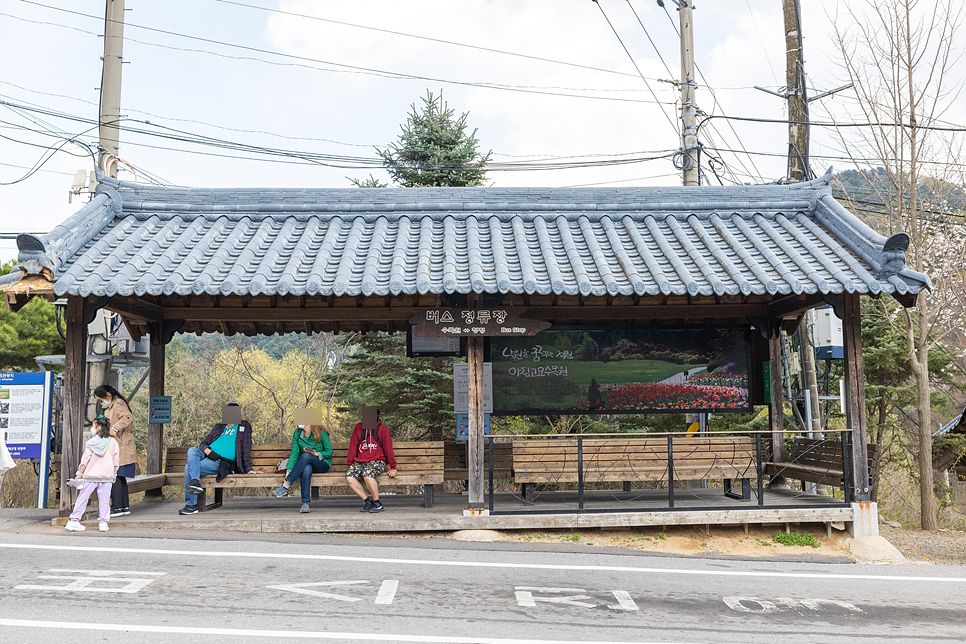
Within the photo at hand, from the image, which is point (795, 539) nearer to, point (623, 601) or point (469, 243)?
point (623, 601)

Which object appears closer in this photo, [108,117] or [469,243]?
[469,243]

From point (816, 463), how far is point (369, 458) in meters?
6.06

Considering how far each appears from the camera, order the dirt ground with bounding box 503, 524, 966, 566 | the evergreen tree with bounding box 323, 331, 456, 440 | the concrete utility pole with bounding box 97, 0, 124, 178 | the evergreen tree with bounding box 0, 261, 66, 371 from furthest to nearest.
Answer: the evergreen tree with bounding box 0, 261, 66, 371 → the evergreen tree with bounding box 323, 331, 456, 440 → the concrete utility pole with bounding box 97, 0, 124, 178 → the dirt ground with bounding box 503, 524, 966, 566

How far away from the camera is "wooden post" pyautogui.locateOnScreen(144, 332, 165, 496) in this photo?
37.2 feet

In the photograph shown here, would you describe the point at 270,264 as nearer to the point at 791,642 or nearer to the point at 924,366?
the point at 791,642

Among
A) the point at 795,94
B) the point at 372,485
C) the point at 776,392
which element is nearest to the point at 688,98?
the point at 795,94

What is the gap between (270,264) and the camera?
9.03 meters

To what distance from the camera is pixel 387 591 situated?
252 inches

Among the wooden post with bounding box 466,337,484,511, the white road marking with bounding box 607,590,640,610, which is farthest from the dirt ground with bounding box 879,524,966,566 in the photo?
the wooden post with bounding box 466,337,484,511

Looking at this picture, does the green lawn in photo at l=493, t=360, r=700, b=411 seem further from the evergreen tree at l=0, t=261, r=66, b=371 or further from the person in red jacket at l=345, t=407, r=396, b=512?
the evergreen tree at l=0, t=261, r=66, b=371

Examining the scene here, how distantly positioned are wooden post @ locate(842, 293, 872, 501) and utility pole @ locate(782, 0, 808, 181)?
5296 mm

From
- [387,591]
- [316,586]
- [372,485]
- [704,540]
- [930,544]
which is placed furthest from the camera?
[930,544]

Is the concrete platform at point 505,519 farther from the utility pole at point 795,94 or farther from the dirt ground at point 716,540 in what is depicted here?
the utility pole at point 795,94

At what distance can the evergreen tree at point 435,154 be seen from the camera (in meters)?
18.6
